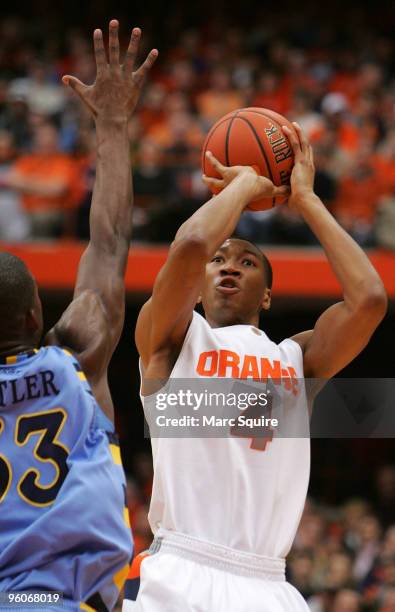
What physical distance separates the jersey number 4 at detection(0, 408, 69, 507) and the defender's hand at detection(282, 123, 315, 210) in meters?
1.95

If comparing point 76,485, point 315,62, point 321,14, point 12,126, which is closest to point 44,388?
point 76,485

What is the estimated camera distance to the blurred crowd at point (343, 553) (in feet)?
31.0

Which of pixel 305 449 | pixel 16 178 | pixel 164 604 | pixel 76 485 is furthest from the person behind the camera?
pixel 16 178

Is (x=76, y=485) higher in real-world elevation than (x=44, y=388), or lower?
lower

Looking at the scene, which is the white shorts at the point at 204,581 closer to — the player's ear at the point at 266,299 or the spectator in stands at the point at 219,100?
the player's ear at the point at 266,299

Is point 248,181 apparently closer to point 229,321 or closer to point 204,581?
point 229,321

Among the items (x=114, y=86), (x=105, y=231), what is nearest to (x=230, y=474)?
(x=105, y=231)

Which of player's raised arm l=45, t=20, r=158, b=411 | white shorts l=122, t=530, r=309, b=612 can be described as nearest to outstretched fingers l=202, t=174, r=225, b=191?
player's raised arm l=45, t=20, r=158, b=411

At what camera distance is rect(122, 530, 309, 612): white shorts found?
4105 millimetres

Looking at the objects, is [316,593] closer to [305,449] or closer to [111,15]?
[305,449]

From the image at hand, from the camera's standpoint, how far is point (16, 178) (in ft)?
39.9

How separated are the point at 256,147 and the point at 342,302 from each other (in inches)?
30.6

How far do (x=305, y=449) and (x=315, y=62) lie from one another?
458 inches

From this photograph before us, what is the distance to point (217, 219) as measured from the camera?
4.25 metres
